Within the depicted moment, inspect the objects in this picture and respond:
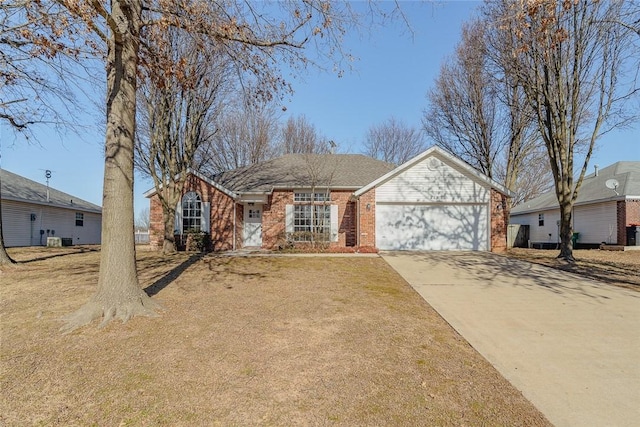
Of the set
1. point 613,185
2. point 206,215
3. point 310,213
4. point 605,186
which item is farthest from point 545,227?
point 206,215

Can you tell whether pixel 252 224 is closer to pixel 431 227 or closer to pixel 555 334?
pixel 431 227

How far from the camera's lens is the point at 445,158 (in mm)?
15633

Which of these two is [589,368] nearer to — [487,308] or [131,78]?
[487,308]

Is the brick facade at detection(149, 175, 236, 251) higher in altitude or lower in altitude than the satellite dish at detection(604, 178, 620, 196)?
lower

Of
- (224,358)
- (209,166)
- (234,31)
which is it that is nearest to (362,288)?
(224,358)

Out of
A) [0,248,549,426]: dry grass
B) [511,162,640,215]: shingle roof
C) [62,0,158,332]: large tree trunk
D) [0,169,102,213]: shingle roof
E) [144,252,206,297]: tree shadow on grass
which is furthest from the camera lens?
[0,169,102,213]: shingle roof

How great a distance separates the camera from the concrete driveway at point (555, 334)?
3145mm

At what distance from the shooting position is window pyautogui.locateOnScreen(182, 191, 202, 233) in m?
16.4

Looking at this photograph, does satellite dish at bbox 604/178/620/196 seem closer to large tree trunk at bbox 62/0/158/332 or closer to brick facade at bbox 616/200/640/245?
brick facade at bbox 616/200/640/245

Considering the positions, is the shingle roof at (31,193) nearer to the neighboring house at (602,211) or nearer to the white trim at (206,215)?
the white trim at (206,215)

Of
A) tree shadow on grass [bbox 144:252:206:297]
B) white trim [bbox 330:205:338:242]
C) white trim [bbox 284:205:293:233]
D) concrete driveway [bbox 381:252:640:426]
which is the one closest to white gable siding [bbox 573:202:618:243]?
concrete driveway [bbox 381:252:640:426]

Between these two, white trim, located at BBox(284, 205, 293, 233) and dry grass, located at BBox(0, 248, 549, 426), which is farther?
white trim, located at BBox(284, 205, 293, 233)

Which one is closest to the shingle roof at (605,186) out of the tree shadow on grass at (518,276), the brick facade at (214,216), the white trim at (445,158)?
the white trim at (445,158)

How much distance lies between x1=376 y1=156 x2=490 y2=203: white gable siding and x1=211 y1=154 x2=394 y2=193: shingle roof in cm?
205
